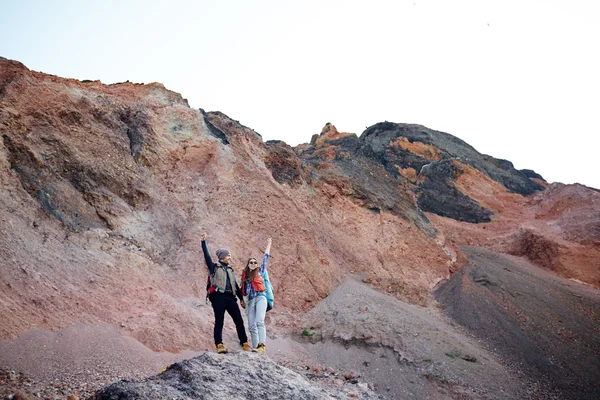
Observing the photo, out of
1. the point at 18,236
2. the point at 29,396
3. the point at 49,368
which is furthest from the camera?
the point at 18,236

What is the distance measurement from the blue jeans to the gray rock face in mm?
862

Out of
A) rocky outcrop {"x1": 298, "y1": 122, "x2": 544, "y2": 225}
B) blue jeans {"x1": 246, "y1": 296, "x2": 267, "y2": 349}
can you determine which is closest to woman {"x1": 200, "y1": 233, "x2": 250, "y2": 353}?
blue jeans {"x1": 246, "y1": 296, "x2": 267, "y2": 349}

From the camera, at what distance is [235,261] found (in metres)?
12.0

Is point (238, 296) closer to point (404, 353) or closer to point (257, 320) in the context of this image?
point (257, 320)

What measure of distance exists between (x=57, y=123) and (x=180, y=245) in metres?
4.68

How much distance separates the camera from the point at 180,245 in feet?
38.5

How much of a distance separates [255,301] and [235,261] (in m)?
5.31

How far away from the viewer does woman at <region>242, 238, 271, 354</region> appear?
21.9 ft

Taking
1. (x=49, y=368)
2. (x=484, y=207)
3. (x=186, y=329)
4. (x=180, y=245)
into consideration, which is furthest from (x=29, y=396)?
(x=484, y=207)

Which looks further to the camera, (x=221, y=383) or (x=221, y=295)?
(x=221, y=295)

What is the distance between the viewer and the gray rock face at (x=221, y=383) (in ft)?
13.9

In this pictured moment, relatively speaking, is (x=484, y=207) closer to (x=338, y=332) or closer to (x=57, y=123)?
(x=338, y=332)

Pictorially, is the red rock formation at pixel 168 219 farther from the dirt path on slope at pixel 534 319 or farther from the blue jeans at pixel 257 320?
the blue jeans at pixel 257 320

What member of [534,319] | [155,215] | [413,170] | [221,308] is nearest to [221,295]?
[221,308]
